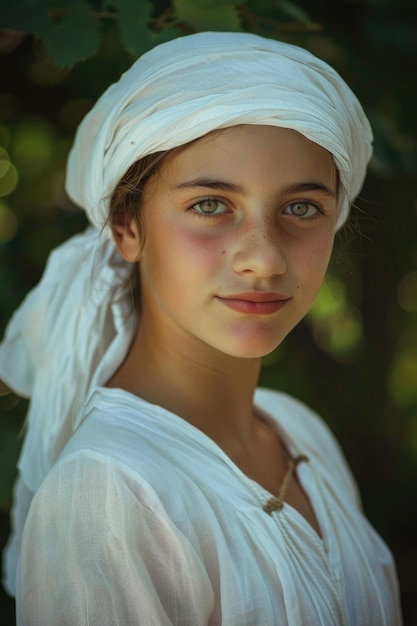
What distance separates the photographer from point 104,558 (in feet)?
4.56

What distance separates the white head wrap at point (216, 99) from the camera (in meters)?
1.53

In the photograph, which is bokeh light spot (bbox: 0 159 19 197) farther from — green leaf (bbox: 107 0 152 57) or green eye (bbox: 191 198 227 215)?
green eye (bbox: 191 198 227 215)

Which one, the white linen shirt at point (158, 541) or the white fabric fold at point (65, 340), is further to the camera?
the white fabric fold at point (65, 340)

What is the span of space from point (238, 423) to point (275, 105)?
77cm

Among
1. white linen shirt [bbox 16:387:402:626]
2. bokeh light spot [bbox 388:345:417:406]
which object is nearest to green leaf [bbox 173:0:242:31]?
white linen shirt [bbox 16:387:402:626]

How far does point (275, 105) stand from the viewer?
59.8 inches

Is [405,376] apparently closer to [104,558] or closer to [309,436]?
[309,436]

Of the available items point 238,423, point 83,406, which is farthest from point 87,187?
point 238,423

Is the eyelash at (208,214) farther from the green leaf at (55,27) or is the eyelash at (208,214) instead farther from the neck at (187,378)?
the green leaf at (55,27)

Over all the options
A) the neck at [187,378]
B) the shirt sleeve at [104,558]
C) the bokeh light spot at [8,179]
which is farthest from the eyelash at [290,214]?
the bokeh light spot at [8,179]

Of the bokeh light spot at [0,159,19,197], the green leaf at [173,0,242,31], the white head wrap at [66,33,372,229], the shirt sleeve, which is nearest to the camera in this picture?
the shirt sleeve

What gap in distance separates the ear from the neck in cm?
17

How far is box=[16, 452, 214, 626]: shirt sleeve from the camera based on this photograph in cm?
139

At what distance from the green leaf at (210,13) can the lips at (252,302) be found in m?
0.69
